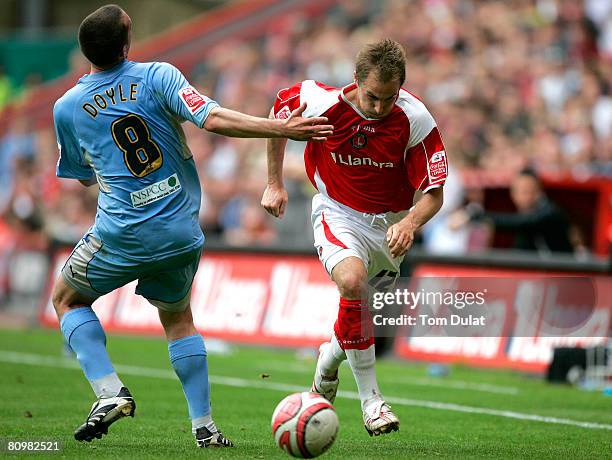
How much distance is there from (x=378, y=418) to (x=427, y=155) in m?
1.69

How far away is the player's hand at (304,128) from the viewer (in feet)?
21.8

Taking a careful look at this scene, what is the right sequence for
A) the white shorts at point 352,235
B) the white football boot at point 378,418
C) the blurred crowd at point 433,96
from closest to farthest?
1. the white football boot at point 378,418
2. the white shorts at point 352,235
3. the blurred crowd at point 433,96

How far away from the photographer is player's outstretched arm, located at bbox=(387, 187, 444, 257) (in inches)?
285

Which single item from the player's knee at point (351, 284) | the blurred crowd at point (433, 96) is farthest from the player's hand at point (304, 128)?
the blurred crowd at point (433, 96)

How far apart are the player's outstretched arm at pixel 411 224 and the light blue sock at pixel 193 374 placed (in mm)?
1357

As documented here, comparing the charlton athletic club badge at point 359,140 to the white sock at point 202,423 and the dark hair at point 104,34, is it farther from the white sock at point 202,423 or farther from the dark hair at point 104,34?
the white sock at point 202,423

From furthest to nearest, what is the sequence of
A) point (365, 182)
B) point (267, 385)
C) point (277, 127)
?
point (267, 385), point (365, 182), point (277, 127)

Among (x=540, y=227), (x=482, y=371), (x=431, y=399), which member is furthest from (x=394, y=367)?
(x=431, y=399)

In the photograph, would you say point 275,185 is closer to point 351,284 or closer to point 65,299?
point 351,284

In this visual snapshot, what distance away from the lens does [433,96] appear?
19188 millimetres

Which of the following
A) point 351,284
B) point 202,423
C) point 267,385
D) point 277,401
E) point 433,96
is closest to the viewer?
point 202,423

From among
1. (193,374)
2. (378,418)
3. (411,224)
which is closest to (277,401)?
(378,418)

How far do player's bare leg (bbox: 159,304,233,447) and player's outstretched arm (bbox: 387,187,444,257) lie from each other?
1354 mm

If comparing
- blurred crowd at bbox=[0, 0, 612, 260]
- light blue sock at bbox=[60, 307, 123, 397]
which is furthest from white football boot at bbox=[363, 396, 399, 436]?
blurred crowd at bbox=[0, 0, 612, 260]
